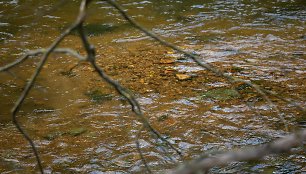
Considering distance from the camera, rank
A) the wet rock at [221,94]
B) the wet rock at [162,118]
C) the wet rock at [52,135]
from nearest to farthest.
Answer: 1. the wet rock at [52,135]
2. the wet rock at [162,118]
3. the wet rock at [221,94]

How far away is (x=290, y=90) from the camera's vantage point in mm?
4539

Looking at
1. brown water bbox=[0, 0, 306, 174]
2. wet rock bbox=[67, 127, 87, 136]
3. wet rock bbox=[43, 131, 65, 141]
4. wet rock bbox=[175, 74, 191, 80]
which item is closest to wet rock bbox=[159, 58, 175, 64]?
brown water bbox=[0, 0, 306, 174]

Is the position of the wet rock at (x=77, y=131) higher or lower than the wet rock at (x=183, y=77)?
lower

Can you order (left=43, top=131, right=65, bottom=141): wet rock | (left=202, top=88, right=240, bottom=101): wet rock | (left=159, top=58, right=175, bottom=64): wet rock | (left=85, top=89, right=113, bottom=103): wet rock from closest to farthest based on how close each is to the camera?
(left=43, top=131, right=65, bottom=141): wet rock < (left=202, top=88, right=240, bottom=101): wet rock < (left=85, top=89, right=113, bottom=103): wet rock < (left=159, top=58, right=175, bottom=64): wet rock

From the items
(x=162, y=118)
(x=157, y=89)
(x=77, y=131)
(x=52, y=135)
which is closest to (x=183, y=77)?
(x=157, y=89)

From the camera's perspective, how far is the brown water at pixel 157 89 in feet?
11.8

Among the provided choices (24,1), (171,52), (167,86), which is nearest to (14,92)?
(167,86)

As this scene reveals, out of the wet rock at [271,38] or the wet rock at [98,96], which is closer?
the wet rock at [98,96]

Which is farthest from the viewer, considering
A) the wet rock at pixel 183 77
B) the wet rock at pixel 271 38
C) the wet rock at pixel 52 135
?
the wet rock at pixel 271 38

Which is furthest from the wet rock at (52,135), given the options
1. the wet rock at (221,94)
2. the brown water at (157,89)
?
the wet rock at (221,94)

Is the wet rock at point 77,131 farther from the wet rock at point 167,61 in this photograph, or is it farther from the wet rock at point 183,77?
the wet rock at point 167,61

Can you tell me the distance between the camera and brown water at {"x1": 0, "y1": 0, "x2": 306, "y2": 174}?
360 cm

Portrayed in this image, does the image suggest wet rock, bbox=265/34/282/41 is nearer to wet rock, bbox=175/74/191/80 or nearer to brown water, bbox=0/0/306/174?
brown water, bbox=0/0/306/174

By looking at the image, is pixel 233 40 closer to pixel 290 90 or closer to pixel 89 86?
pixel 290 90
